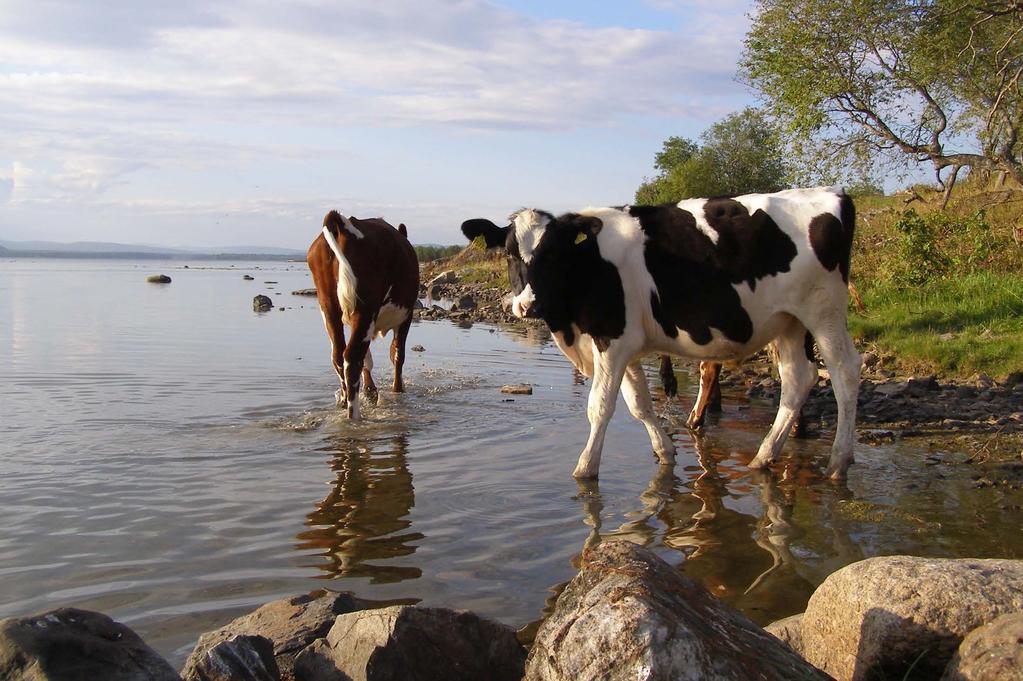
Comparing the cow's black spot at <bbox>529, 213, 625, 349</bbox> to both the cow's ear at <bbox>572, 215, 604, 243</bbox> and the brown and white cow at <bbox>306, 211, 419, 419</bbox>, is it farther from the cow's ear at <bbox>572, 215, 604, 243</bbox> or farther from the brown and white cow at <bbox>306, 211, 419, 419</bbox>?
the brown and white cow at <bbox>306, 211, 419, 419</bbox>

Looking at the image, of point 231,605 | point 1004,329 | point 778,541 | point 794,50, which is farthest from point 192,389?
point 794,50

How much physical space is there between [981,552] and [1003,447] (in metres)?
3.59

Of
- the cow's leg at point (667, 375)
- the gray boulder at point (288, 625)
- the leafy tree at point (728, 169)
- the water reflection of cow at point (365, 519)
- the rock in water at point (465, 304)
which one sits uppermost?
the leafy tree at point (728, 169)

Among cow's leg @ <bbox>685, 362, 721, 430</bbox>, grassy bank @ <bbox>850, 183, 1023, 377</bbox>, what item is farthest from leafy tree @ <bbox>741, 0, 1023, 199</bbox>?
cow's leg @ <bbox>685, 362, 721, 430</bbox>

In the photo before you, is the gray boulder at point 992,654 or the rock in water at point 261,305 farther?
the rock in water at point 261,305

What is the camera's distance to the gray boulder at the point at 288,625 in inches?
173

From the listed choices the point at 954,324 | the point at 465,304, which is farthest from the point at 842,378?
the point at 465,304

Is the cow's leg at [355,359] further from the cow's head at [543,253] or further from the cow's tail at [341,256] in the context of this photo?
the cow's head at [543,253]

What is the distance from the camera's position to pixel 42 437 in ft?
31.2

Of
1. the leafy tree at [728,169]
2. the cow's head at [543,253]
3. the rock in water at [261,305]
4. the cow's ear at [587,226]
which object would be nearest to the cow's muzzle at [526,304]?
the cow's head at [543,253]

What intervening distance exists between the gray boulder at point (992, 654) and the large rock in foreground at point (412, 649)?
6.18ft

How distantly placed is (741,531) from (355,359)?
5.51 meters

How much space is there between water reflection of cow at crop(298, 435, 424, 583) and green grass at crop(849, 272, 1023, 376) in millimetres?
8364

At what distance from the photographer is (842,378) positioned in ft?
27.3
